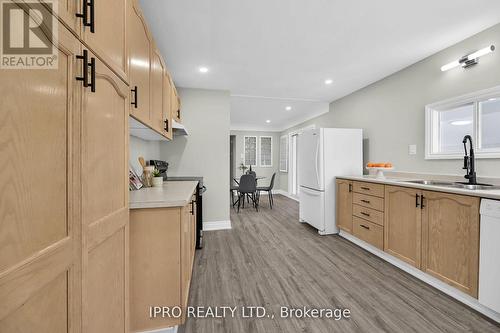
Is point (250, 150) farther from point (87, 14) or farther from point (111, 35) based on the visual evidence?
point (87, 14)

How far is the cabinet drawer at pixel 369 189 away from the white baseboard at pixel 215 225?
83.4 inches

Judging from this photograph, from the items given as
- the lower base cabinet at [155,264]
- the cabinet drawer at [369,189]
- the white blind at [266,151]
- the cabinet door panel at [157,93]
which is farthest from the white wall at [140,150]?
the white blind at [266,151]

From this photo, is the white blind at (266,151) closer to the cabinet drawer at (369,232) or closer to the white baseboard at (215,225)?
the white baseboard at (215,225)

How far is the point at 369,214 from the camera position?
2824mm

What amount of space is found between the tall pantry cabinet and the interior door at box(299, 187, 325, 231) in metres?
2.93

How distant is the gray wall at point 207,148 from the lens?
12.3 ft

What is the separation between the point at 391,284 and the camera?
2.08 m

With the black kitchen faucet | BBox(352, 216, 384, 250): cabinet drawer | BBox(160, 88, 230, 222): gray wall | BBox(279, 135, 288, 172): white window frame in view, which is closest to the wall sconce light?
the black kitchen faucet

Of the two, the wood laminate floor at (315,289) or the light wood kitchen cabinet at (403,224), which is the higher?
the light wood kitchen cabinet at (403,224)

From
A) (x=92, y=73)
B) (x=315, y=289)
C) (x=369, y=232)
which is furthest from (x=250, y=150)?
(x=92, y=73)

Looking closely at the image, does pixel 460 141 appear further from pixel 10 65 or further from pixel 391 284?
pixel 10 65

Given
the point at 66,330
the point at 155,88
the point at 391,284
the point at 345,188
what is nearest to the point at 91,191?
the point at 66,330

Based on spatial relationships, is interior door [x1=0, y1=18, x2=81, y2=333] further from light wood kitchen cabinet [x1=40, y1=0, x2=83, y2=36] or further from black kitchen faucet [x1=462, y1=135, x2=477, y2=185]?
black kitchen faucet [x1=462, y1=135, x2=477, y2=185]

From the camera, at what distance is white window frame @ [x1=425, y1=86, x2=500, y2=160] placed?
2129mm
